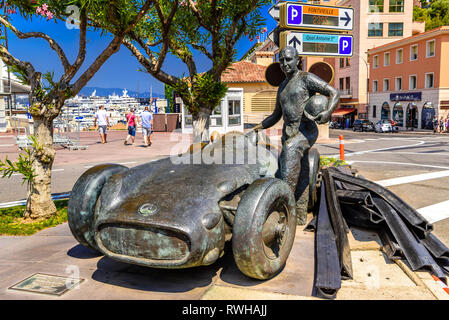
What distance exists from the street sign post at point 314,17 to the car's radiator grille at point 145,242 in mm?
5912

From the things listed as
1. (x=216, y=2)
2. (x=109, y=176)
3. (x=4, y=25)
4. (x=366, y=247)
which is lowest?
(x=366, y=247)

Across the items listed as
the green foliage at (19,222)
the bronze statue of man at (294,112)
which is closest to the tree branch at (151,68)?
the bronze statue of man at (294,112)

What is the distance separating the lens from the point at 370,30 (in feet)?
137

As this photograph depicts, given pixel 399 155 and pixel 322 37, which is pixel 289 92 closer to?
pixel 322 37

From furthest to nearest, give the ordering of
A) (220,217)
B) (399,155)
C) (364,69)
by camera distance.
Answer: (364,69), (399,155), (220,217)

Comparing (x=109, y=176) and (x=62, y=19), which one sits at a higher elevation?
(x=62, y=19)

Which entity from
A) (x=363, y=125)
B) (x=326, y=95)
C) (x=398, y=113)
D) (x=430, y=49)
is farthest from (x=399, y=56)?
(x=326, y=95)

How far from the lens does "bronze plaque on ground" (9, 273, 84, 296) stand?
120 inches

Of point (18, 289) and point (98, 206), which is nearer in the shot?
point (18, 289)

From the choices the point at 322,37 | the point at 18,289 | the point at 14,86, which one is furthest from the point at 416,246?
the point at 14,86

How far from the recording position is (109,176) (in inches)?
142

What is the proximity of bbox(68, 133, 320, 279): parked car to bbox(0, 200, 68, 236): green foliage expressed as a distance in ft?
6.00

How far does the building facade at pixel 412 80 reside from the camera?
30.4 metres

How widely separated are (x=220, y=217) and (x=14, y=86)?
930 inches
